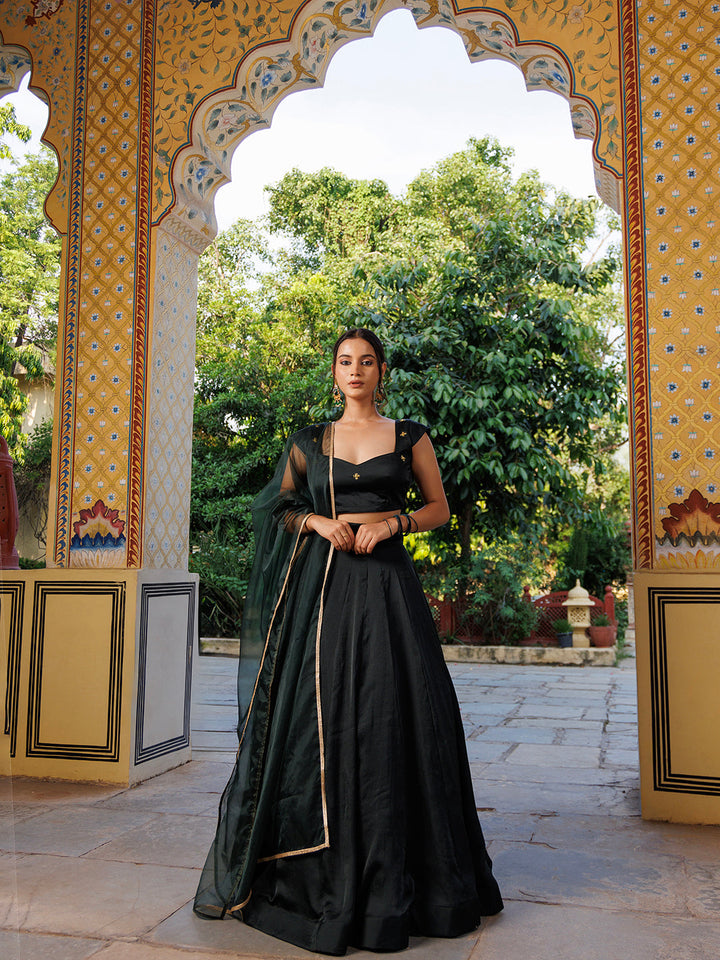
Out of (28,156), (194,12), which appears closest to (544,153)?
(28,156)

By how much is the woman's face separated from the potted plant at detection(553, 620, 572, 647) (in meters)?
8.05

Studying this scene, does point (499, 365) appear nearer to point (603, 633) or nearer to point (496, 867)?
point (603, 633)

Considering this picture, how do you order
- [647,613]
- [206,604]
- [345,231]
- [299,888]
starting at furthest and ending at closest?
1. [345,231]
2. [206,604]
3. [647,613]
4. [299,888]

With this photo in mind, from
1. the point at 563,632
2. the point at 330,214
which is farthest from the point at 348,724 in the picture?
the point at 330,214

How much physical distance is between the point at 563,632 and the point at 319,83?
23.8 feet

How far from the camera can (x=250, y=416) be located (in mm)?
11969

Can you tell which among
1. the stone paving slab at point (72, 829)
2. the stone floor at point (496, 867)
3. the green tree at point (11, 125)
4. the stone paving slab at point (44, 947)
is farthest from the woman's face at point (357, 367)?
the green tree at point (11, 125)

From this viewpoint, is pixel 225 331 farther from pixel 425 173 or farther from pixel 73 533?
pixel 73 533

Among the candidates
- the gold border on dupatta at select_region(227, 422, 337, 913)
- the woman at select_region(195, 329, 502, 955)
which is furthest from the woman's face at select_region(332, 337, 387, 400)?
the gold border on dupatta at select_region(227, 422, 337, 913)

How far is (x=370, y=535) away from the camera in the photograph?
2.26 meters

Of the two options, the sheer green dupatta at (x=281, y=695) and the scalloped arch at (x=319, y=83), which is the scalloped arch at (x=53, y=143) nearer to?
the scalloped arch at (x=319, y=83)

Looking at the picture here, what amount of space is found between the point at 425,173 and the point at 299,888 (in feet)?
45.0

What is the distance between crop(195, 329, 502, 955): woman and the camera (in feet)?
6.84

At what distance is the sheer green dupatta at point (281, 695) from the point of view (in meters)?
2.19
